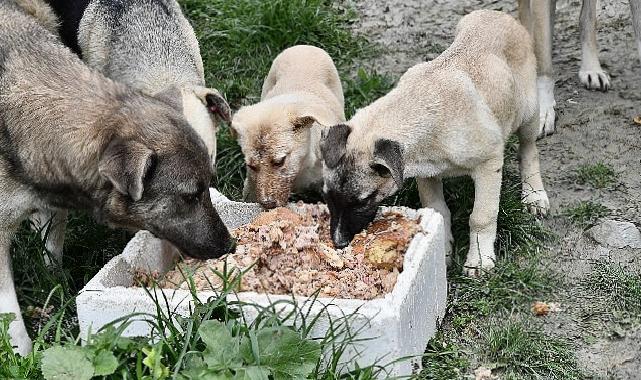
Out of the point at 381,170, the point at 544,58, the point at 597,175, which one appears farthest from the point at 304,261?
the point at 544,58

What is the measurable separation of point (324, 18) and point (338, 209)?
372 cm

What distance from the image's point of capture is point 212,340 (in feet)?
13.8

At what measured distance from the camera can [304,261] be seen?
5.34 metres

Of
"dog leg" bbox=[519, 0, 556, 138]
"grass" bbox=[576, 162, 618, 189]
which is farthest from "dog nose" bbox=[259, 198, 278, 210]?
"dog leg" bbox=[519, 0, 556, 138]

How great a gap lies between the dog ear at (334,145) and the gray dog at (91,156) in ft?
2.67

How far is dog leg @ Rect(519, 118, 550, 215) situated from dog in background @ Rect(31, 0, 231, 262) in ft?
6.53

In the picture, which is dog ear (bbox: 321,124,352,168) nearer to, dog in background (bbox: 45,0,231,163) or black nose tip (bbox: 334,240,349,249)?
black nose tip (bbox: 334,240,349,249)

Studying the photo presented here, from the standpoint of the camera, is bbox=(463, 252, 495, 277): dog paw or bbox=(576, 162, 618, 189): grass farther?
bbox=(576, 162, 618, 189): grass

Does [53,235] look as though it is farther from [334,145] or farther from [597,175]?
[597,175]

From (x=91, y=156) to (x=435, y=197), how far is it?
2356 mm

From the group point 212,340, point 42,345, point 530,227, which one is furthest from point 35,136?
point 530,227

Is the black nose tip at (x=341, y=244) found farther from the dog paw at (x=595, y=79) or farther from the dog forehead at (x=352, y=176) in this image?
the dog paw at (x=595, y=79)

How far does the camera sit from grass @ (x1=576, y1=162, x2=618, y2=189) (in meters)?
6.81

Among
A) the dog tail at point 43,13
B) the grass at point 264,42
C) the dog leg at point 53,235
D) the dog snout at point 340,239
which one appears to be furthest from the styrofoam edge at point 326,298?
the grass at point 264,42
